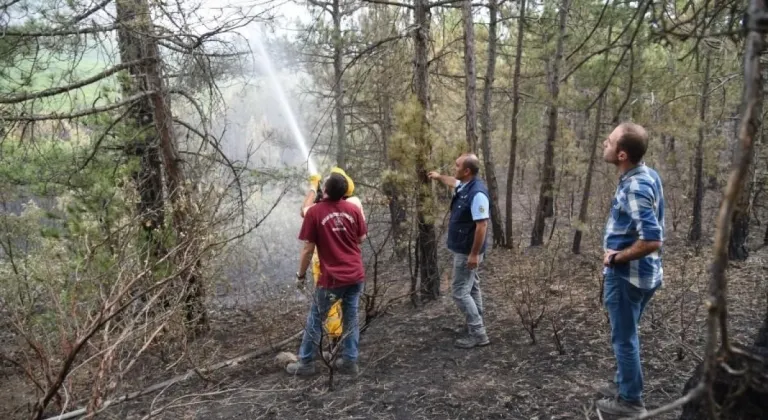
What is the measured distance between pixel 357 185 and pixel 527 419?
27.2 feet

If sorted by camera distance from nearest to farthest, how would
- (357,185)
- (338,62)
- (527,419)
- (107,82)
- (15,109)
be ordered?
(527,419) < (15,109) < (107,82) < (357,185) < (338,62)

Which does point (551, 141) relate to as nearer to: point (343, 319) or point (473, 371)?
point (473, 371)

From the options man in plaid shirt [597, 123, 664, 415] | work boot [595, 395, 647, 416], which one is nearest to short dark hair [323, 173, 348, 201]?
man in plaid shirt [597, 123, 664, 415]

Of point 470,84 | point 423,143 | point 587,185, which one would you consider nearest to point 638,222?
point 423,143

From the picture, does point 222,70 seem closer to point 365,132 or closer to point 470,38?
point 470,38

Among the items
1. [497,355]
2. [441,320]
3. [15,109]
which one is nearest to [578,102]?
[441,320]

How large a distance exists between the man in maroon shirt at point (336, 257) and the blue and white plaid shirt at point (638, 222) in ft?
7.20

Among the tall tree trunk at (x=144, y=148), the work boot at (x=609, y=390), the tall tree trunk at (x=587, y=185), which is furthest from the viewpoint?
the tall tree trunk at (x=587, y=185)

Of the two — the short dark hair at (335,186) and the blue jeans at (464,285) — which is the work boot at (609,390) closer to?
the blue jeans at (464,285)

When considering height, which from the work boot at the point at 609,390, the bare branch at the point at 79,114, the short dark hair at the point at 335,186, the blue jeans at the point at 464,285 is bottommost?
the work boot at the point at 609,390

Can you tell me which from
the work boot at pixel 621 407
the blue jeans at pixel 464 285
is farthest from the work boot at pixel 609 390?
the blue jeans at pixel 464 285

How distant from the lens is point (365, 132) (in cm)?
1371

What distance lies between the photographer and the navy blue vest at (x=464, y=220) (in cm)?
471

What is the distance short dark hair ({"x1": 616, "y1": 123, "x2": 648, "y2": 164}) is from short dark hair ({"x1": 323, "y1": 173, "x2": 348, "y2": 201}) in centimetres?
225
